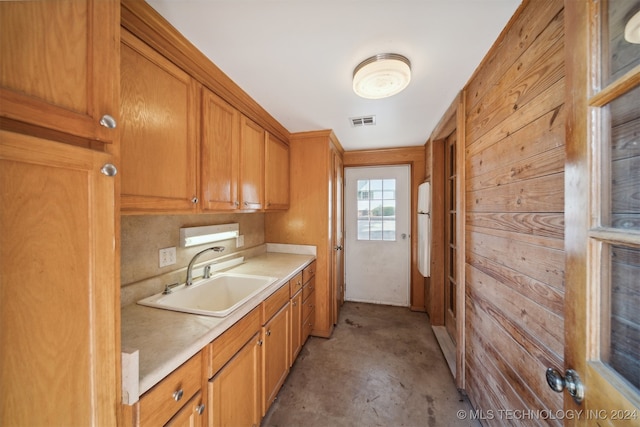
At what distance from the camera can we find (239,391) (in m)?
1.19

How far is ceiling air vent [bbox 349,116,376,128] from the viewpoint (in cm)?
212

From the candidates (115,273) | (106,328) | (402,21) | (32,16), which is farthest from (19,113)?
(402,21)

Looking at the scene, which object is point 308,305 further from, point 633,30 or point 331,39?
point 633,30

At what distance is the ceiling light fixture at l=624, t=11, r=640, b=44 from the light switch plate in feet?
6.65

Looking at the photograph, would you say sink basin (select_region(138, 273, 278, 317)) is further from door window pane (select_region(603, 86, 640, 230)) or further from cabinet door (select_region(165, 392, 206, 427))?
door window pane (select_region(603, 86, 640, 230))

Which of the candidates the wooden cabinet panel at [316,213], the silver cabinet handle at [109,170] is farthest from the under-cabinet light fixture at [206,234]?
the silver cabinet handle at [109,170]

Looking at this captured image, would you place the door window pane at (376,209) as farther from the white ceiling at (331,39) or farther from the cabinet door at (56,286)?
the cabinet door at (56,286)

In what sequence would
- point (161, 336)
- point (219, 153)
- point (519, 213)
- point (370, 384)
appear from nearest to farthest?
1. point (161, 336)
2. point (519, 213)
3. point (219, 153)
4. point (370, 384)

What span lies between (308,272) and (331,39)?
73.2 inches

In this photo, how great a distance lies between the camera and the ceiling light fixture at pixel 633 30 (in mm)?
503

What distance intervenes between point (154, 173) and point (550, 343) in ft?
5.87

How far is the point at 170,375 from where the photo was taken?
2.61ft

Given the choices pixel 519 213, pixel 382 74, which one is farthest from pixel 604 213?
pixel 382 74

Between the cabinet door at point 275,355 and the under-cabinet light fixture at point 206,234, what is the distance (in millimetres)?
768
